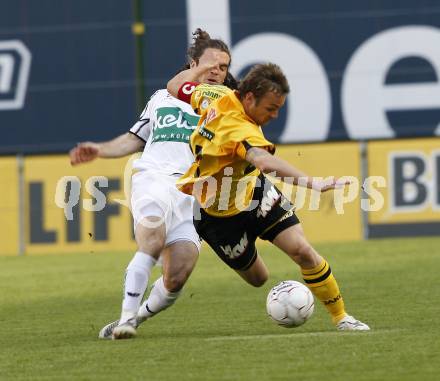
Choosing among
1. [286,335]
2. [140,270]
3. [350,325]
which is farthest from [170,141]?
[350,325]

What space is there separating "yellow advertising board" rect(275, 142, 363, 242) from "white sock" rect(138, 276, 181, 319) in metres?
8.43

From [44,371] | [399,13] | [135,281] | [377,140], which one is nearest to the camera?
[44,371]

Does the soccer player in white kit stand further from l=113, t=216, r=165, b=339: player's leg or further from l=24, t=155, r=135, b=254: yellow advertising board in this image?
l=24, t=155, r=135, b=254: yellow advertising board

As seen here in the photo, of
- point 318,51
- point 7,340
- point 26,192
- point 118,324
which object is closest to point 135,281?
point 118,324

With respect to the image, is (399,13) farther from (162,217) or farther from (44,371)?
(44,371)

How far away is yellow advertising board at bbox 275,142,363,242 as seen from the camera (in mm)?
18094

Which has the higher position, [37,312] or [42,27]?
[42,27]

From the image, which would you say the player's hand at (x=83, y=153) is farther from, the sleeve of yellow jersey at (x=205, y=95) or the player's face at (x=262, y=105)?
the player's face at (x=262, y=105)

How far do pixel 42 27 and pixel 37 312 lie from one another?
1078cm

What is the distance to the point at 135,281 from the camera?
29.0 ft

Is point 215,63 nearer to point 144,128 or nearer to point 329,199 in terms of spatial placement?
point 144,128

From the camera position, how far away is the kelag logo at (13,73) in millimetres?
21438

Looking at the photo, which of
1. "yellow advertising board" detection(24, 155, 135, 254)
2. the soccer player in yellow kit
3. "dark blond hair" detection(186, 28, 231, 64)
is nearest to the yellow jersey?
the soccer player in yellow kit

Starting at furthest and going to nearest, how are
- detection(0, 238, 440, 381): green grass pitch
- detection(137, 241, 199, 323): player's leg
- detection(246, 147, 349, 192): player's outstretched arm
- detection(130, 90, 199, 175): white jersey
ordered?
detection(130, 90, 199, 175): white jersey, detection(137, 241, 199, 323): player's leg, detection(246, 147, 349, 192): player's outstretched arm, detection(0, 238, 440, 381): green grass pitch
